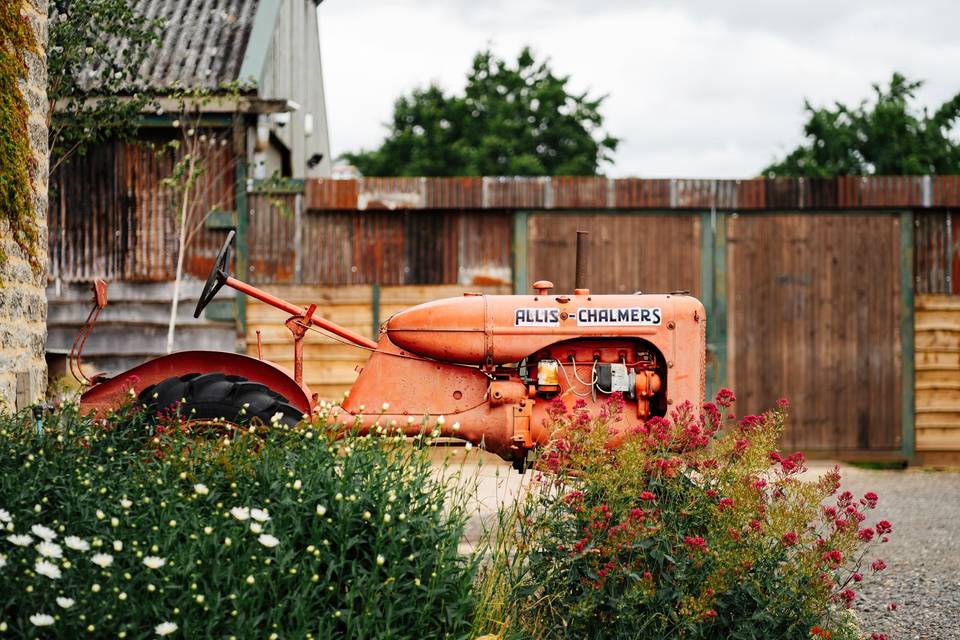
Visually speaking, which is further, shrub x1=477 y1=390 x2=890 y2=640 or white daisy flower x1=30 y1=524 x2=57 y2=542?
shrub x1=477 y1=390 x2=890 y2=640

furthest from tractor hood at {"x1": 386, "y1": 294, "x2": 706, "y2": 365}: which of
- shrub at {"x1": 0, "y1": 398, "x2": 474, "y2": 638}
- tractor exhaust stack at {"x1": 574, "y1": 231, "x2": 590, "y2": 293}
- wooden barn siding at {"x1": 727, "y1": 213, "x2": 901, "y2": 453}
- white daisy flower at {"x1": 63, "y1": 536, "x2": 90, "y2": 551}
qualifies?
wooden barn siding at {"x1": 727, "y1": 213, "x2": 901, "y2": 453}

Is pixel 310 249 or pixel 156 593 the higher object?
pixel 310 249

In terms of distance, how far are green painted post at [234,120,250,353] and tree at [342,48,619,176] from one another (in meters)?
16.5

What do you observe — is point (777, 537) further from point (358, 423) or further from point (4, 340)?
point (4, 340)

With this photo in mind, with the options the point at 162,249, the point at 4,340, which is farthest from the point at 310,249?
the point at 4,340

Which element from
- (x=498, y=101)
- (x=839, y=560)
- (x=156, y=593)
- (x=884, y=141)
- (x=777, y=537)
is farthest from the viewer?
(x=498, y=101)

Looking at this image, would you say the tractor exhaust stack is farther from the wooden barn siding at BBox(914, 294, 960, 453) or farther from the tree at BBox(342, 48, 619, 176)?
the tree at BBox(342, 48, 619, 176)

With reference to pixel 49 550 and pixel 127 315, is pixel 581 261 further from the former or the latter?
pixel 127 315

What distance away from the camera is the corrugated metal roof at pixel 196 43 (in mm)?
9487

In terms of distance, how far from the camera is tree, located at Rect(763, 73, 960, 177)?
67.9 ft

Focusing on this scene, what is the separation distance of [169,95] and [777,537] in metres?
6.94

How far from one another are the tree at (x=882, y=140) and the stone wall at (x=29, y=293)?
1780 centimetres

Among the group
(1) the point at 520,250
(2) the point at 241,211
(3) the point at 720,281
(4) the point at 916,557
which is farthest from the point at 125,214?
(4) the point at 916,557

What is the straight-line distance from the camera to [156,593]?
10.0 ft
